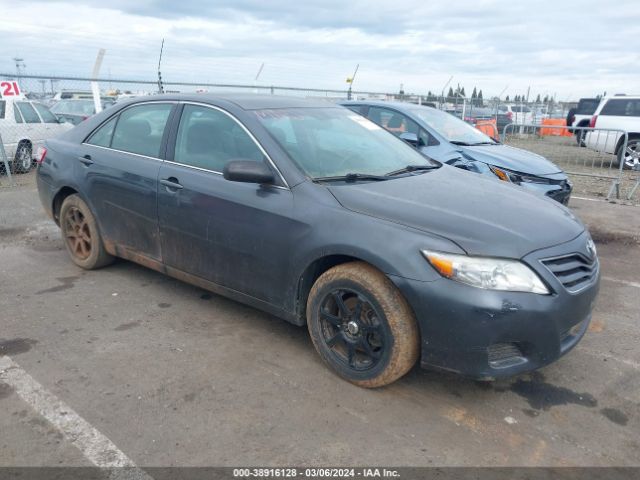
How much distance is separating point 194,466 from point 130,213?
7.93 ft

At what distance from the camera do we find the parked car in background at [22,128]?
1057 centimetres

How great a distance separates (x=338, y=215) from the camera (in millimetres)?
3121

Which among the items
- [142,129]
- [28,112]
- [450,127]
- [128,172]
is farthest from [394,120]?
[28,112]

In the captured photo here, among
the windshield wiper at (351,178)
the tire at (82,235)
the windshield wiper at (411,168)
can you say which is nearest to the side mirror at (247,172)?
the windshield wiper at (351,178)

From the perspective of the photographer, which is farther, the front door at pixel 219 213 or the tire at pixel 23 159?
the tire at pixel 23 159

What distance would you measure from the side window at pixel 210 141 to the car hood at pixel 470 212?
2.56ft

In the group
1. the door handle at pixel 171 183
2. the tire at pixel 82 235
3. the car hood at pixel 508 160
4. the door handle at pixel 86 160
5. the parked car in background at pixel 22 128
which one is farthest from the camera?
the parked car in background at pixel 22 128

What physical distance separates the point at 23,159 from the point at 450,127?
8.58 metres

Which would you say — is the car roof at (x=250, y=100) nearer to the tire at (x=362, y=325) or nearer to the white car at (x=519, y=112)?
the tire at (x=362, y=325)

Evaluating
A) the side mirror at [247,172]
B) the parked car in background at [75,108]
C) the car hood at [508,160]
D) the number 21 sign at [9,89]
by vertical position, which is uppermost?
the number 21 sign at [9,89]

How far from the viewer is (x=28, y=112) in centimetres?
1126

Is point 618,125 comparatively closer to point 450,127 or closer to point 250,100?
point 450,127

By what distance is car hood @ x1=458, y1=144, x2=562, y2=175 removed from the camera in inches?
264

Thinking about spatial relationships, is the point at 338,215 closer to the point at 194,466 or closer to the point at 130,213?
the point at 194,466
